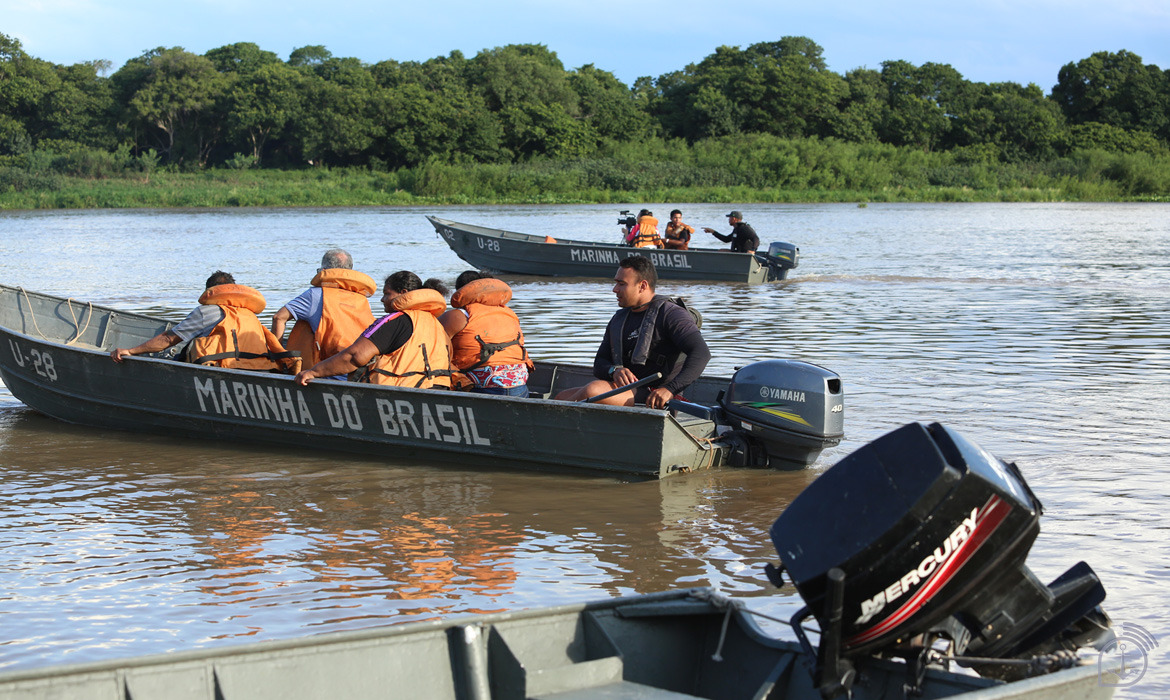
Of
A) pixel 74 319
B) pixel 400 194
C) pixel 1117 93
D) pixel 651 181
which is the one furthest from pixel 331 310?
pixel 1117 93

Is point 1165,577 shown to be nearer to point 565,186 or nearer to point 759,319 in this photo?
point 759,319

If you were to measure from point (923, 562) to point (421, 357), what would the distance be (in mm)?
4387

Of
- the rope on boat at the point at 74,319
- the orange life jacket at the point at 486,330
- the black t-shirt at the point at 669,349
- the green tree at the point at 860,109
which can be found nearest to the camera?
the black t-shirt at the point at 669,349

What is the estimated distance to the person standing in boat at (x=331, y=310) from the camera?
7.13 meters

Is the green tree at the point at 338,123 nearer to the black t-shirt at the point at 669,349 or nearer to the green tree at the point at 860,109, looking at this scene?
the green tree at the point at 860,109

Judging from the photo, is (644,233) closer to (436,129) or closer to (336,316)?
(336,316)

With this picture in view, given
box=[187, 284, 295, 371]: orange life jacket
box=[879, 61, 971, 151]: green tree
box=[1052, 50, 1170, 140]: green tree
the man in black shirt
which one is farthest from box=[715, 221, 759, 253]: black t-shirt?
box=[1052, 50, 1170, 140]: green tree

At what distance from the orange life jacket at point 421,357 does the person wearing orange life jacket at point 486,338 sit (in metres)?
0.14

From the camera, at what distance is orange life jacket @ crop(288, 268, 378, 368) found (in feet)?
23.4

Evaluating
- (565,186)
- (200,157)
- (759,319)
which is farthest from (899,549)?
(200,157)

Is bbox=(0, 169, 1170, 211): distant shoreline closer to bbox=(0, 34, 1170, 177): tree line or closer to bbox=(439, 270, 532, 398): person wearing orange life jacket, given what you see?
bbox=(0, 34, 1170, 177): tree line

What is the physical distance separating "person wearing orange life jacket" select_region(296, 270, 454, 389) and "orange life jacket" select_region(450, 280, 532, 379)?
14 cm

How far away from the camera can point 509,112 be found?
66250 millimetres

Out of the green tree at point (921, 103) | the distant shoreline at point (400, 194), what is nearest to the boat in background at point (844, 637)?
the distant shoreline at point (400, 194)
